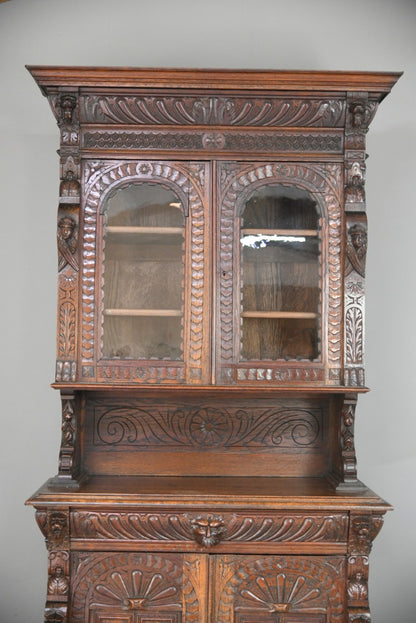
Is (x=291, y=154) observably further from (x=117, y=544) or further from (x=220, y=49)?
(x=117, y=544)

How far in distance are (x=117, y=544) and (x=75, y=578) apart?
0.62 feet

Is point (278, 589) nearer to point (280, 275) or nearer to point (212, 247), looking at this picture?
point (280, 275)

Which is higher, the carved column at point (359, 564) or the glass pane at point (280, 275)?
the glass pane at point (280, 275)

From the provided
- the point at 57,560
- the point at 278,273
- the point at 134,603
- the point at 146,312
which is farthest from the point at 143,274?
the point at 134,603

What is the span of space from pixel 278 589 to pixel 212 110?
178cm

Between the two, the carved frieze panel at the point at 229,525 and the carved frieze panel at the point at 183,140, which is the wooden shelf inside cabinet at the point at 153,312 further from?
the carved frieze panel at the point at 229,525

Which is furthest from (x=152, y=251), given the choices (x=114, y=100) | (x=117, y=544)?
(x=117, y=544)

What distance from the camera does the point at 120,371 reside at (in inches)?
92.7

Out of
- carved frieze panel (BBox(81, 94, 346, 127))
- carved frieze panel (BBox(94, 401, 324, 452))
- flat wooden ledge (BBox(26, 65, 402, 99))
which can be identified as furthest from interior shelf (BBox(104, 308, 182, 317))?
flat wooden ledge (BBox(26, 65, 402, 99))

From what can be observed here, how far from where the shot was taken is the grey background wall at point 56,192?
282cm

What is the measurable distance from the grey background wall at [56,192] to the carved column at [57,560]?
62 cm

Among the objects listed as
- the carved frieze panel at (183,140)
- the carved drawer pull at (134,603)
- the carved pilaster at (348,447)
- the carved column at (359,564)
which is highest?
the carved frieze panel at (183,140)

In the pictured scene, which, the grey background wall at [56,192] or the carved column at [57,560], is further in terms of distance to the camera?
the grey background wall at [56,192]

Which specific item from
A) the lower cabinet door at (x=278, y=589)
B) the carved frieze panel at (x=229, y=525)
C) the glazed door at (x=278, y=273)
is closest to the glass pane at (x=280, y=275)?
the glazed door at (x=278, y=273)
